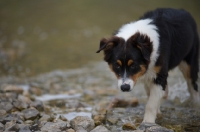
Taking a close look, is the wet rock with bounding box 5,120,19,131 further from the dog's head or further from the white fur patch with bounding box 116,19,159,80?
the white fur patch with bounding box 116,19,159,80

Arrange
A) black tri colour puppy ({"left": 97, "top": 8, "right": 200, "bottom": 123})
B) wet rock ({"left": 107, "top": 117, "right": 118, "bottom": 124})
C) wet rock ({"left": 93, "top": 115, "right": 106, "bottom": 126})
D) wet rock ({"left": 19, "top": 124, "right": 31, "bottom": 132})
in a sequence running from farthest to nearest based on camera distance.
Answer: wet rock ({"left": 93, "top": 115, "right": 106, "bottom": 126})
wet rock ({"left": 107, "top": 117, "right": 118, "bottom": 124})
black tri colour puppy ({"left": 97, "top": 8, "right": 200, "bottom": 123})
wet rock ({"left": 19, "top": 124, "right": 31, "bottom": 132})

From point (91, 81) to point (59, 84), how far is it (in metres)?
0.97

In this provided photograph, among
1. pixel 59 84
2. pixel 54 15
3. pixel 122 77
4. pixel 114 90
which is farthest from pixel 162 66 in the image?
pixel 54 15

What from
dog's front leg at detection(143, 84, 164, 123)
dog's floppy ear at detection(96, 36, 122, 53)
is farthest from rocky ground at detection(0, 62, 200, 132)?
dog's floppy ear at detection(96, 36, 122, 53)

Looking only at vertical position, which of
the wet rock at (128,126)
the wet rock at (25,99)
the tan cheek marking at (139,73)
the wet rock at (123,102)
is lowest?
the wet rock at (128,126)

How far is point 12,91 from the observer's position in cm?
746

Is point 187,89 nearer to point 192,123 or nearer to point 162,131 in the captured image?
point 192,123

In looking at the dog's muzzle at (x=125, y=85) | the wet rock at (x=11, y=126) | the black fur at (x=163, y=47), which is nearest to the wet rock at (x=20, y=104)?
the wet rock at (x=11, y=126)

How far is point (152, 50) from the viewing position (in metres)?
5.05

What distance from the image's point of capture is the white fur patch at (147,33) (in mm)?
5123

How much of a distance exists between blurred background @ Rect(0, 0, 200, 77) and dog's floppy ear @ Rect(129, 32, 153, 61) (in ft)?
21.8

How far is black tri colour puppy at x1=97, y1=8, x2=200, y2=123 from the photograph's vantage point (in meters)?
4.88

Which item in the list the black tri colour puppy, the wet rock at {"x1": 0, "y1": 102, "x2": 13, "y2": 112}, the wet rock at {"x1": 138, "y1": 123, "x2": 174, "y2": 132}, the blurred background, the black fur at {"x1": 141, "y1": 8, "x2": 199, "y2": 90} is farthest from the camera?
the blurred background

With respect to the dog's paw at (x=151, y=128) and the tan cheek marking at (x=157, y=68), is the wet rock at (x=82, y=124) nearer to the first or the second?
the dog's paw at (x=151, y=128)
